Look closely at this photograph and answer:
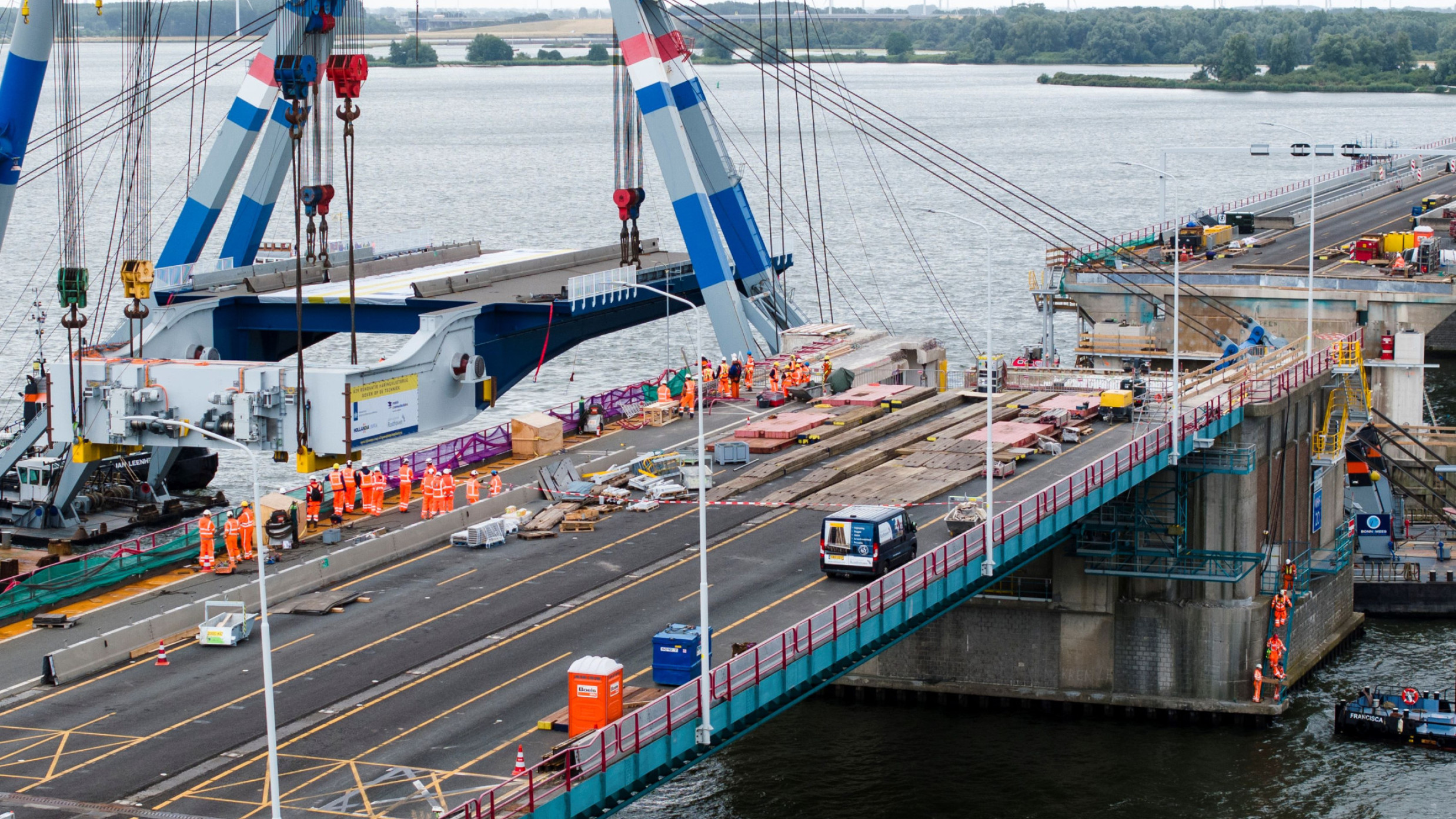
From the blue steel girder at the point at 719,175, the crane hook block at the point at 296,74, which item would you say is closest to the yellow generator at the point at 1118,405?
the blue steel girder at the point at 719,175

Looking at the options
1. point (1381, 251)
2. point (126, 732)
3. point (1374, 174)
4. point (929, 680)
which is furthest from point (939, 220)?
point (126, 732)

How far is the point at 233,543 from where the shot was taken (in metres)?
45.5

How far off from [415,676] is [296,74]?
22.0 m

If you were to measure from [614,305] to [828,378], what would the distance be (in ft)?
28.4

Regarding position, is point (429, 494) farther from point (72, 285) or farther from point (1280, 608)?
point (1280, 608)

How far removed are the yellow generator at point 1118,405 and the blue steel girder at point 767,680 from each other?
11760 millimetres

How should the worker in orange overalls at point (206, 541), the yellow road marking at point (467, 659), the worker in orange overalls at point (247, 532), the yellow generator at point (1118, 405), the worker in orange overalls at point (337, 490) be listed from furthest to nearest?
the yellow generator at point (1118, 405), the worker in orange overalls at point (337, 490), the worker in orange overalls at point (247, 532), the worker in orange overalls at point (206, 541), the yellow road marking at point (467, 659)

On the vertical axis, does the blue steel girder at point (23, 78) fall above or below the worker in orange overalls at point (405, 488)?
above

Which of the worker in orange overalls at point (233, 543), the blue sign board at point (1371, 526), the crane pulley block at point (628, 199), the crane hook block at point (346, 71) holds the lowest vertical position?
the blue sign board at point (1371, 526)

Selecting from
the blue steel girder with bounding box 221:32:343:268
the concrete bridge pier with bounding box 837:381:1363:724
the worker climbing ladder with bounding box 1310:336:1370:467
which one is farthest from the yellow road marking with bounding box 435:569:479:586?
the worker climbing ladder with bounding box 1310:336:1370:467

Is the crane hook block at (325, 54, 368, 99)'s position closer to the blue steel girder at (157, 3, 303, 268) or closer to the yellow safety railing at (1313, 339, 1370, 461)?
the blue steel girder at (157, 3, 303, 268)

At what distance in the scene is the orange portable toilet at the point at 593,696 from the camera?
34000 mm

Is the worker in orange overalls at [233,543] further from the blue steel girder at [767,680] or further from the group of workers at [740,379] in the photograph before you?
the group of workers at [740,379]

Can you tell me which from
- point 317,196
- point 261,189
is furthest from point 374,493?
point 261,189
